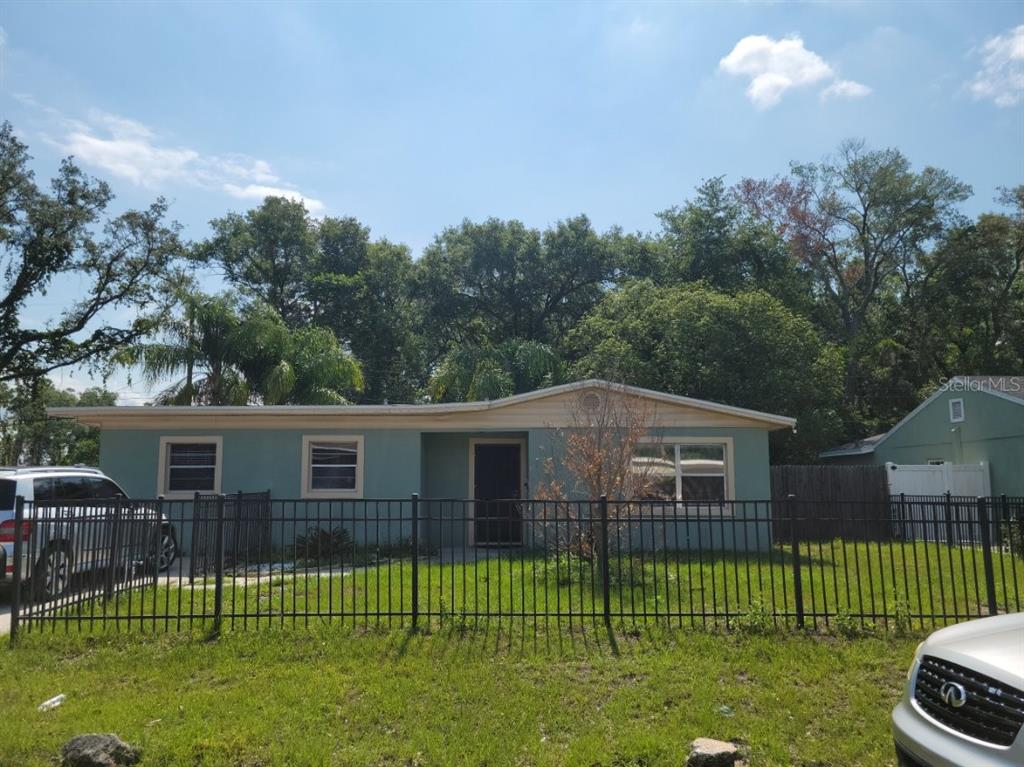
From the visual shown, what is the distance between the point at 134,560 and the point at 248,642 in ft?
8.24

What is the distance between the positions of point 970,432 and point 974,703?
18.2 m

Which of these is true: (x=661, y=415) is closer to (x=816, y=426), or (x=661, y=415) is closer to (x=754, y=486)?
(x=754, y=486)

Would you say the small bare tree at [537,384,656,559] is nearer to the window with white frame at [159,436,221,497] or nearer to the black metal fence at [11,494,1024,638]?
the black metal fence at [11,494,1024,638]

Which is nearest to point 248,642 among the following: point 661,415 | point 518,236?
point 661,415

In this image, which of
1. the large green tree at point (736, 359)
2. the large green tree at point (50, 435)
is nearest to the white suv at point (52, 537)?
the large green tree at point (736, 359)

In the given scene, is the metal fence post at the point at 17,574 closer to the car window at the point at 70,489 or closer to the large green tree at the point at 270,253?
the car window at the point at 70,489

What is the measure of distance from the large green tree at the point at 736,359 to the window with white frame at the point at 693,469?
22.3 ft

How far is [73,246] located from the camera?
2192 cm

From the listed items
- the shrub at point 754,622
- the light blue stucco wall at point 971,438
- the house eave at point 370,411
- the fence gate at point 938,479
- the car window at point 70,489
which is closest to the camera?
the shrub at point 754,622

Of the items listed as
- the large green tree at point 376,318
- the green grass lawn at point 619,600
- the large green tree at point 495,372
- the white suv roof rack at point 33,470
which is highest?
the large green tree at point 376,318

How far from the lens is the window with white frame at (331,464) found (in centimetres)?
1489

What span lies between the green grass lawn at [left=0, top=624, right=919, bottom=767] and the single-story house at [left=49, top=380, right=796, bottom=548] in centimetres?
756

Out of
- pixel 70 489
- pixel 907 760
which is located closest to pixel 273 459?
pixel 70 489

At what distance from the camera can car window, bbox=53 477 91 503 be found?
9.99 m
